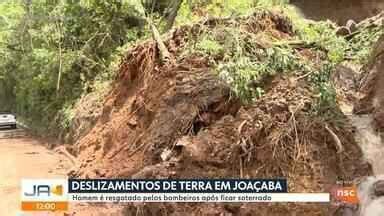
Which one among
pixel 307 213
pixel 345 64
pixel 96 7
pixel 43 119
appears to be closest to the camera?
pixel 307 213

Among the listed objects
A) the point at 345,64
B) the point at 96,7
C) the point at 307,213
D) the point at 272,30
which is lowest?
the point at 307,213

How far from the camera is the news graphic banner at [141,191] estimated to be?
5672 mm

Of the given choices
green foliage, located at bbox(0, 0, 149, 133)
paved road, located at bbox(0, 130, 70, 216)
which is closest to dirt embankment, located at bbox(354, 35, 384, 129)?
paved road, located at bbox(0, 130, 70, 216)

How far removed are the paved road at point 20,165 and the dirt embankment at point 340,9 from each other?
726 centimetres

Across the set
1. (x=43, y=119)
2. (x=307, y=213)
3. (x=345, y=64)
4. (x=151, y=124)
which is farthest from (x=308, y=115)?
(x=43, y=119)

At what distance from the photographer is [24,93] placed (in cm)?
2191

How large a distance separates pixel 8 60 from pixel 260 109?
1696 cm

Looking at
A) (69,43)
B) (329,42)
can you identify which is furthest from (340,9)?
(69,43)

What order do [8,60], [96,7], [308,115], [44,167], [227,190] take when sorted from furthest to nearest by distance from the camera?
1. [8,60]
2. [96,7]
3. [44,167]
4. [308,115]
5. [227,190]

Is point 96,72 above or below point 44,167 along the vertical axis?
above

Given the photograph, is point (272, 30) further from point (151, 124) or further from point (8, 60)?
point (8, 60)

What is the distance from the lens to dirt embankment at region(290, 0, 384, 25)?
13953 mm

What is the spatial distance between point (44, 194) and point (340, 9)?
34.8 ft

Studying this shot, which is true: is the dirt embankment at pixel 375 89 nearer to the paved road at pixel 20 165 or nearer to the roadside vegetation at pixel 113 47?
the roadside vegetation at pixel 113 47
